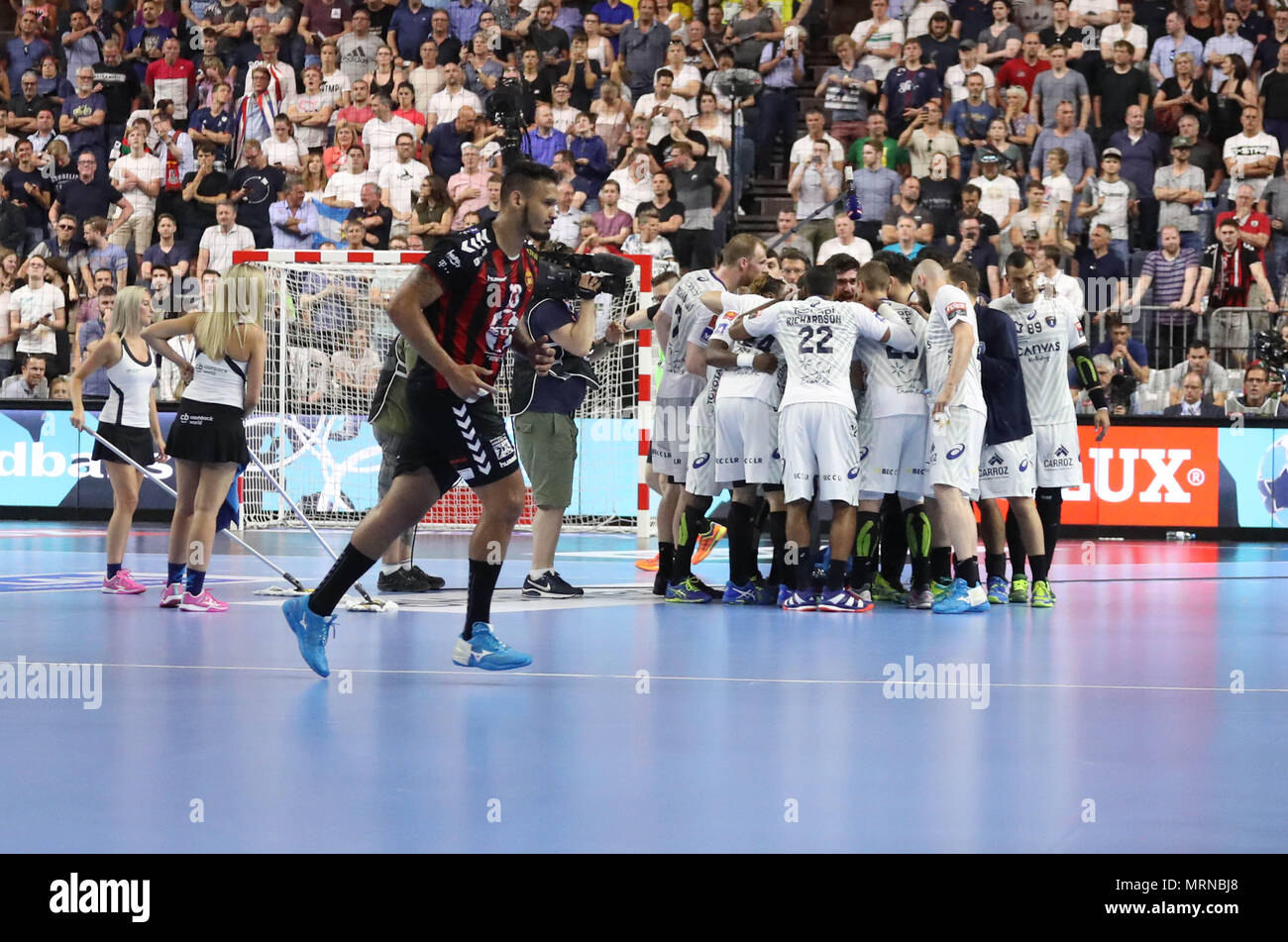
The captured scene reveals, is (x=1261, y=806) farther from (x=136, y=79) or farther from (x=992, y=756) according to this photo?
(x=136, y=79)

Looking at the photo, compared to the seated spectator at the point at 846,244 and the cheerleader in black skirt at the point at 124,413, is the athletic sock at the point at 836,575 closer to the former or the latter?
the cheerleader in black skirt at the point at 124,413

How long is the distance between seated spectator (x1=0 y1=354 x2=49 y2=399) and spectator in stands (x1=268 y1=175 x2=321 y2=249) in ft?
10.4

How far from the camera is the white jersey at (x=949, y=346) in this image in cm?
993

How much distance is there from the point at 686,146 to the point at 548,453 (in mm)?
9013

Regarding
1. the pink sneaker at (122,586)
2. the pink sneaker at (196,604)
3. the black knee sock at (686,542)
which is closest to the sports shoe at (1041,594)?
the black knee sock at (686,542)

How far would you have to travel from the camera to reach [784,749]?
18.9ft

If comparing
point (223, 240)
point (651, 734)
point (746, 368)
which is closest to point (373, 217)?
point (223, 240)

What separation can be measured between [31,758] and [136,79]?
1907 cm

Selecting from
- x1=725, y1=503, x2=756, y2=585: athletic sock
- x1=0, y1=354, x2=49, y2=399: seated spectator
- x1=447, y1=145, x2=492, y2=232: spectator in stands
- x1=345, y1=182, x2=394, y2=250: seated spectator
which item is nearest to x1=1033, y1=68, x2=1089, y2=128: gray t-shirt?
x1=447, y1=145, x2=492, y2=232: spectator in stands

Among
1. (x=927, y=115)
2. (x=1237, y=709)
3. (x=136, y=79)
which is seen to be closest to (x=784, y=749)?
(x=1237, y=709)

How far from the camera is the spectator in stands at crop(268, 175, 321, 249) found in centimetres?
1970

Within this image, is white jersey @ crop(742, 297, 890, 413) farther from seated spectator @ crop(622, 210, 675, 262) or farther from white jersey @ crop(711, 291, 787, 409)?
seated spectator @ crop(622, 210, 675, 262)

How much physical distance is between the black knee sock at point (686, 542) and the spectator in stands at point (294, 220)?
404 inches

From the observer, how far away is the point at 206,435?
382 inches
